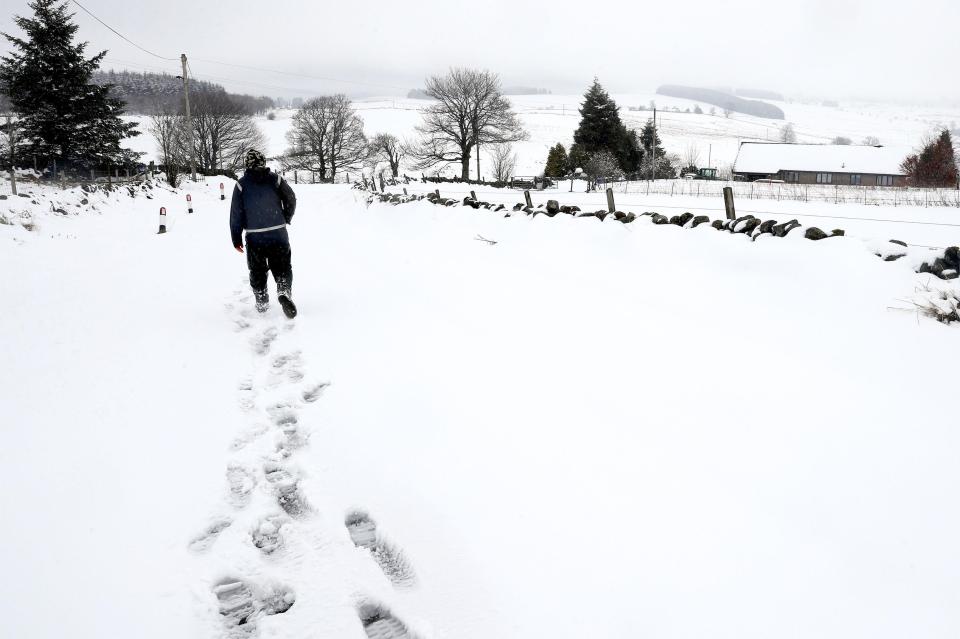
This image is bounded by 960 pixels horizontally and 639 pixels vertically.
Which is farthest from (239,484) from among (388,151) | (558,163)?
(388,151)

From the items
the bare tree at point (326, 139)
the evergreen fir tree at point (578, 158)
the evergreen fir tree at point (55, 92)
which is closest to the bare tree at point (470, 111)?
the evergreen fir tree at point (578, 158)

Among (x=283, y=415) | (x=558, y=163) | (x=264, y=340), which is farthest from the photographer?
(x=558, y=163)

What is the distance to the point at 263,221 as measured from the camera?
5902mm

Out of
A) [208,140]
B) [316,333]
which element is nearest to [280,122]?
[208,140]

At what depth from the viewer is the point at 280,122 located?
307ft

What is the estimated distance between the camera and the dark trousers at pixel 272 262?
234 inches

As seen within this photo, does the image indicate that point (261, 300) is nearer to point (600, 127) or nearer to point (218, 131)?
point (600, 127)

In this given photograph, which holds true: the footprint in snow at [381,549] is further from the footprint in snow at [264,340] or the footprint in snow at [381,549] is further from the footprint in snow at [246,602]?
the footprint in snow at [264,340]

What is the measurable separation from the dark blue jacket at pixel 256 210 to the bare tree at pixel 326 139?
172 feet

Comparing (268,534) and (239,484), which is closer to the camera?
(268,534)

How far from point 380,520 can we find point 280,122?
104 m

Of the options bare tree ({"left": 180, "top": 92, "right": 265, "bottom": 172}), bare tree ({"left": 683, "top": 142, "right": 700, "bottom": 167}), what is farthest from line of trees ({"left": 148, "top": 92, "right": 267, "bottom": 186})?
bare tree ({"left": 683, "top": 142, "right": 700, "bottom": 167})

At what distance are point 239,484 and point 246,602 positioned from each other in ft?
2.82

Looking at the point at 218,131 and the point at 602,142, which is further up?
the point at 218,131
